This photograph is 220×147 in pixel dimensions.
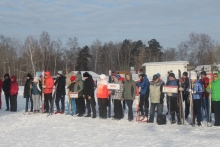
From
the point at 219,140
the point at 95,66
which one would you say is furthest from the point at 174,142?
the point at 95,66

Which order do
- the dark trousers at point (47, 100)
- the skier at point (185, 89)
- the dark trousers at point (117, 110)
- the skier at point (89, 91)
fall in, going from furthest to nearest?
1. the dark trousers at point (47, 100)
2. the skier at point (89, 91)
3. the dark trousers at point (117, 110)
4. the skier at point (185, 89)

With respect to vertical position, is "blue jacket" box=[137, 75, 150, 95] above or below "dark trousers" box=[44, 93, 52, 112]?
above

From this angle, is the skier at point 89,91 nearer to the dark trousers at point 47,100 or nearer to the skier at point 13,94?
the dark trousers at point 47,100

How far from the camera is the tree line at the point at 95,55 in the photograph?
7419 cm

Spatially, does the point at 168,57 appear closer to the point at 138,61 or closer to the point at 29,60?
the point at 138,61

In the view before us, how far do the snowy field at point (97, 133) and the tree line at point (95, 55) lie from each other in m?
55.4

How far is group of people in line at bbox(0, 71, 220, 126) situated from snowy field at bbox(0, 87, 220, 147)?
63cm

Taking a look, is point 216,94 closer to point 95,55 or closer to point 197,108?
point 197,108

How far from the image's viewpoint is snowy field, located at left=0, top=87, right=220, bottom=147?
8.80 m

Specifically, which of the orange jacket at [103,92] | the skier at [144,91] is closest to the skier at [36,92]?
the orange jacket at [103,92]

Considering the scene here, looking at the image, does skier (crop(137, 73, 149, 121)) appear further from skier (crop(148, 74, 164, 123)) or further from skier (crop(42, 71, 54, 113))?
skier (crop(42, 71, 54, 113))

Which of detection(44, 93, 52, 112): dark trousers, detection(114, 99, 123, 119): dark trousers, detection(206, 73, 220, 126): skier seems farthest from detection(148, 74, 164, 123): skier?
detection(44, 93, 52, 112): dark trousers

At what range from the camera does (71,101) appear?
15016mm

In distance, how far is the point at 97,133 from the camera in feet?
33.9
